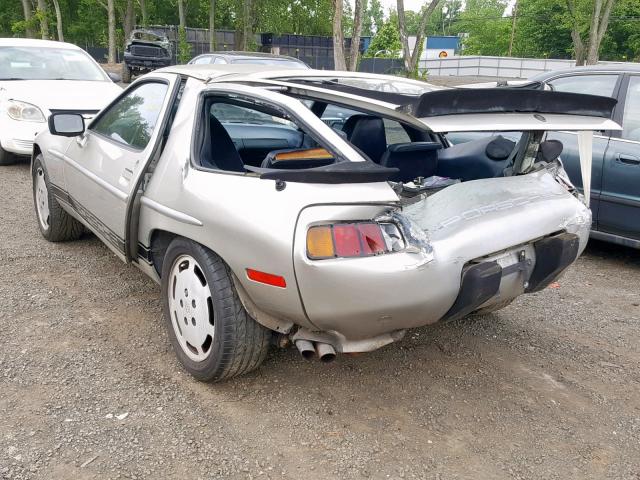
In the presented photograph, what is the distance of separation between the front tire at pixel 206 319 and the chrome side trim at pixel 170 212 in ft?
0.37

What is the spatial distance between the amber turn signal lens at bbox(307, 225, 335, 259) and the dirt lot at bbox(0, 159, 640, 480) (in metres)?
0.86

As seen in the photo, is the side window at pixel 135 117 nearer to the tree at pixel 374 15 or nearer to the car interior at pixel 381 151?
the car interior at pixel 381 151

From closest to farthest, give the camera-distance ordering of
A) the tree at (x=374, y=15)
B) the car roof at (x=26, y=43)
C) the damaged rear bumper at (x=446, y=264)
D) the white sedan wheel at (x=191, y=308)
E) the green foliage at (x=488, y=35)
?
the damaged rear bumper at (x=446, y=264)
the white sedan wheel at (x=191, y=308)
the car roof at (x=26, y=43)
the green foliage at (x=488, y=35)
the tree at (x=374, y=15)

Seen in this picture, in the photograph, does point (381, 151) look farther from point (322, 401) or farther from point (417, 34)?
point (417, 34)

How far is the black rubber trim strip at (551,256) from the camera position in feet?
9.29

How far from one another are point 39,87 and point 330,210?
21.8 feet

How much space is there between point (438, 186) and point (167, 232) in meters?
1.45

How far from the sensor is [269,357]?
3246 mm

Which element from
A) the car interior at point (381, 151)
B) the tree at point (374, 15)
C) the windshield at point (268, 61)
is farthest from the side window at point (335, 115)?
the tree at point (374, 15)

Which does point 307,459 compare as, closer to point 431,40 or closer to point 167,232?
point 167,232

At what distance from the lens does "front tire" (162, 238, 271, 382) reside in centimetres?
265

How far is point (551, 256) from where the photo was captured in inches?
112

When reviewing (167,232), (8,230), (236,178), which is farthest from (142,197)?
(8,230)

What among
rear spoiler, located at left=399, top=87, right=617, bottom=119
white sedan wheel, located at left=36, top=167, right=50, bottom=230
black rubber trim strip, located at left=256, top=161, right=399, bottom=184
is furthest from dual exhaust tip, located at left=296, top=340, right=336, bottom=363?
white sedan wheel, located at left=36, top=167, right=50, bottom=230
